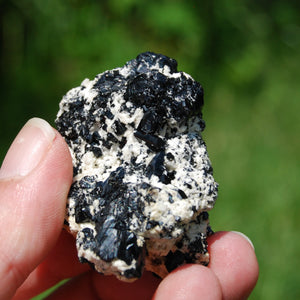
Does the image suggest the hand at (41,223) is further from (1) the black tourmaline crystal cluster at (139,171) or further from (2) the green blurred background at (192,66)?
(2) the green blurred background at (192,66)

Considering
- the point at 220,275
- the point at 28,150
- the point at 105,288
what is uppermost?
the point at 28,150

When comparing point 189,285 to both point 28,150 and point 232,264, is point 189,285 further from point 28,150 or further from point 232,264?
point 28,150

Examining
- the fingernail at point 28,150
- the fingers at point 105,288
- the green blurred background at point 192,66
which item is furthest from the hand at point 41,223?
the green blurred background at point 192,66

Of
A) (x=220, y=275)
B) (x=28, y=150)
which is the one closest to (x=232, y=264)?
(x=220, y=275)

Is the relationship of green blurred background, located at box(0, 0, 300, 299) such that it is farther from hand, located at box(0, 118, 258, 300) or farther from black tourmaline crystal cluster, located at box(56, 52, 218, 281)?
black tourmaline crystal cluster, located at box(56, 52, 218, 281)

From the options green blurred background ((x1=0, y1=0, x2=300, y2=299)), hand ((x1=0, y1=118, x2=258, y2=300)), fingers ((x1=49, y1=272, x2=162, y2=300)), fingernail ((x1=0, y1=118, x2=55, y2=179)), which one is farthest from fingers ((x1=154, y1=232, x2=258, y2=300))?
green blurred background ((x1=0, y1=0, x2=300, y2=299))
